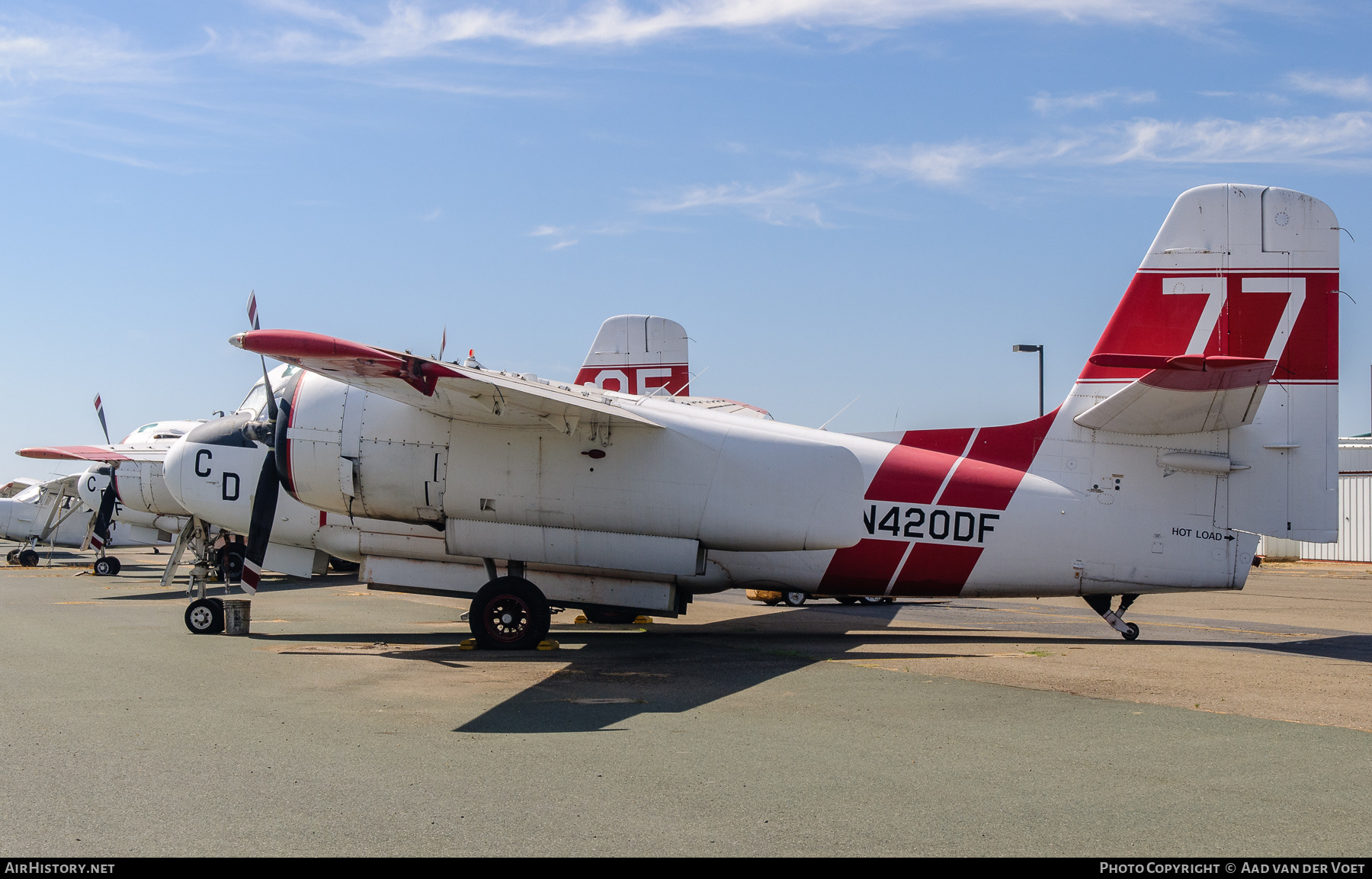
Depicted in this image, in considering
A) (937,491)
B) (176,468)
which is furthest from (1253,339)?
(176,468)

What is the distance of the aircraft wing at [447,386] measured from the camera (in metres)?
10.5

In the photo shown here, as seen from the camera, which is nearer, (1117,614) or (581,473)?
(581,473)

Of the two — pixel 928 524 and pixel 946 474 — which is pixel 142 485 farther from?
pixel 946 474

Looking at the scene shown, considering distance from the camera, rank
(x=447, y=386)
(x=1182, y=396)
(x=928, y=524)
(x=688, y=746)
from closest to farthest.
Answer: (x=688, y=746) < (x=447, y=386) < (x=1182, y=396) < (x=928, y=524)

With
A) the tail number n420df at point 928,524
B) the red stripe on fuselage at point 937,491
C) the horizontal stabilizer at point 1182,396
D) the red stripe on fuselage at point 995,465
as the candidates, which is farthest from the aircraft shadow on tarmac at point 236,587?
the horizontal stabilizer at point 1182,396

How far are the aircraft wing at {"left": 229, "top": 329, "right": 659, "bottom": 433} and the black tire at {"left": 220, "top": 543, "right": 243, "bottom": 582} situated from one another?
3970mm

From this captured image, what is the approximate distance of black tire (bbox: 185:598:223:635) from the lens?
14.3 meters

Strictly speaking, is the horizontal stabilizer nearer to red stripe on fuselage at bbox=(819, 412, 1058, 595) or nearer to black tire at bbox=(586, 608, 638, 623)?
red stripe on fuselage at bbox=(819, 412, 1058, 595)

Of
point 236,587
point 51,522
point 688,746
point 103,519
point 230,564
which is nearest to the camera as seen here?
point 688,746

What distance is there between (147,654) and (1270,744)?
1168cm

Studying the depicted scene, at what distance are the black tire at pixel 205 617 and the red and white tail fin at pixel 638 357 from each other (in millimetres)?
9931

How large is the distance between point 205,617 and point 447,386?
571 cm

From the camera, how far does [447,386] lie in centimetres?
1173

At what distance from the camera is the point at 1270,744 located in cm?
716
